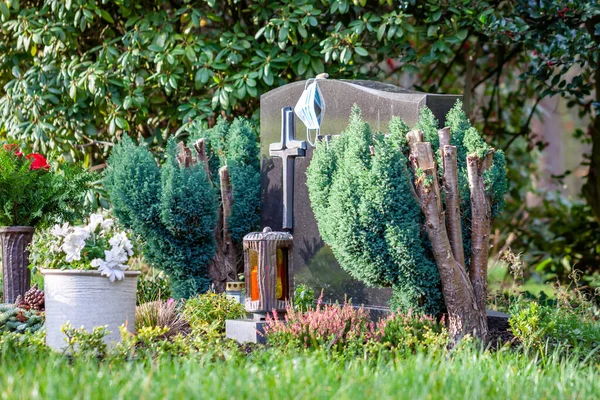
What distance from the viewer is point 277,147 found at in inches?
258

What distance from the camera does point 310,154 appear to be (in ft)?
20.7

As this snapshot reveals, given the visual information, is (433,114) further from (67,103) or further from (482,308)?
(67,103)

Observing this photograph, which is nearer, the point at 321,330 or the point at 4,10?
the point at 321,330

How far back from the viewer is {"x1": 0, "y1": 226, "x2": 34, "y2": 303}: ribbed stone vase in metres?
6.54

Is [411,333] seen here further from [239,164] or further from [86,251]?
[239,164]

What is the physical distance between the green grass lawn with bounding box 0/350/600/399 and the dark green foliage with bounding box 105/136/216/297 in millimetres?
2278

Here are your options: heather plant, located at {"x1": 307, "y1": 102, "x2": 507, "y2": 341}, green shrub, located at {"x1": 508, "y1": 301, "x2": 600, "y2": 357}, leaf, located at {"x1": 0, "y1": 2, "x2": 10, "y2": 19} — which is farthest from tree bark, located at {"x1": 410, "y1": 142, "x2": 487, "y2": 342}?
leaf, located at {"x1": 0, "y1": 2, "x2": 10, "y2": 19}

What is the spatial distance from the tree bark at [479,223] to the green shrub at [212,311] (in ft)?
5.56

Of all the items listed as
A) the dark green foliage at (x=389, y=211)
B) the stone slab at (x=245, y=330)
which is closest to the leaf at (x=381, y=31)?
the dark green foliage at (x=389, y=211)

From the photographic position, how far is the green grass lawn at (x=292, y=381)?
3.17 m

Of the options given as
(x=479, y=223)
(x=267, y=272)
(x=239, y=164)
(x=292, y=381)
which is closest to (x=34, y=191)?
(x=239, y=164)

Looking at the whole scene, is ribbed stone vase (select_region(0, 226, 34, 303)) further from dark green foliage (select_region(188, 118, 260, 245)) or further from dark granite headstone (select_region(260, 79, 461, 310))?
dark granite headstone (select_region(260, 79, 461, 310))

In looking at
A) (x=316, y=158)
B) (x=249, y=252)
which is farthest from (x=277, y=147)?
(x=249, y=252)

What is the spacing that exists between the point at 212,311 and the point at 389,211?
5.04 feet
